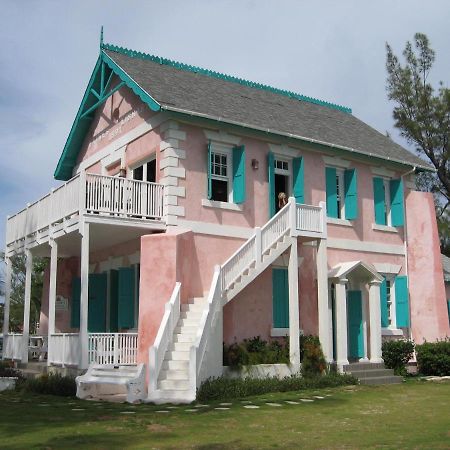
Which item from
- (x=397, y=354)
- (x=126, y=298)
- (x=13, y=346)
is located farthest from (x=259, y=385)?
(x=13, y=346)

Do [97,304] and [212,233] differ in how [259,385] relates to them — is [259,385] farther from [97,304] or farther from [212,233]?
[97,304]

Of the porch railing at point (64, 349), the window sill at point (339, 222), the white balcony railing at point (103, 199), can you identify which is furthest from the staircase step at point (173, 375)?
the window sill at point (339, 222)

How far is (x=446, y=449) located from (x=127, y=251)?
40.7 ft

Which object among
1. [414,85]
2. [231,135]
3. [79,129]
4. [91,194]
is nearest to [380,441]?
[91,194]

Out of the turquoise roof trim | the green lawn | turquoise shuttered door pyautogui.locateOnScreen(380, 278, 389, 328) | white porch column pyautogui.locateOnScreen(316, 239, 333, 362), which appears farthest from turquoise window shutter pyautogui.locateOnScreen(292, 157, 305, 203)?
the green lawn

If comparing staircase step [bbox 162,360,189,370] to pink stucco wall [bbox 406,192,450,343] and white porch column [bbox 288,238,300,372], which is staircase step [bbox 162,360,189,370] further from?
pink stucco wall [bbox 406,192,450,343]

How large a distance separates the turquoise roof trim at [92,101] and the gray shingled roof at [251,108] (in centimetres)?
18

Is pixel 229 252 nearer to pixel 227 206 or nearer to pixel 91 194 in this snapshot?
pixel 227 206

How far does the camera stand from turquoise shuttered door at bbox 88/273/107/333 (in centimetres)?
2019

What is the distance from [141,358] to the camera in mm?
15531

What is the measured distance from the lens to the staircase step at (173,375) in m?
14.4

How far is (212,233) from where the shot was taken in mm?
18047

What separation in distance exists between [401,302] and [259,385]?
26.9 feet

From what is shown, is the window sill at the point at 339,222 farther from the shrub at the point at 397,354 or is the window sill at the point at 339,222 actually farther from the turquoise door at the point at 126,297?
the turquoise door at the point at 126,297
